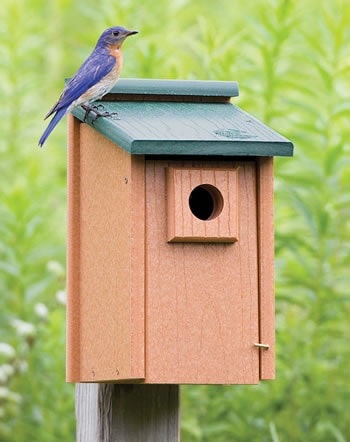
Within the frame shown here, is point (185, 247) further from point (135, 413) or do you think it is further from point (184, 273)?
point (135, 413)

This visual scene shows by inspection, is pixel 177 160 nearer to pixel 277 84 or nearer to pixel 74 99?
pixel 74 99

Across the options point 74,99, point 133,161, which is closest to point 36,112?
point 74,99

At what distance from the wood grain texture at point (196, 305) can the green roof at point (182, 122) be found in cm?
11

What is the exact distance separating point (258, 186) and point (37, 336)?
109 inches

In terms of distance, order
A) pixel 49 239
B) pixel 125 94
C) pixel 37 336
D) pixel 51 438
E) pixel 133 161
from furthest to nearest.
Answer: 1. pixel 49 239
2. pixel 37 336
3. pixel 51 438
4. pixel 125 94
5. pixel 133 161

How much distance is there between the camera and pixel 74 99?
13.8 ft

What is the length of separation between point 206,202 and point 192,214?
22cm

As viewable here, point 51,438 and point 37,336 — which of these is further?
point 37,336

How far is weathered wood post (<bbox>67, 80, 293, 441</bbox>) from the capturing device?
379 cm

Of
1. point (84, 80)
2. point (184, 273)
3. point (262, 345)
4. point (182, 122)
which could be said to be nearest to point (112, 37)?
point (84, 80)

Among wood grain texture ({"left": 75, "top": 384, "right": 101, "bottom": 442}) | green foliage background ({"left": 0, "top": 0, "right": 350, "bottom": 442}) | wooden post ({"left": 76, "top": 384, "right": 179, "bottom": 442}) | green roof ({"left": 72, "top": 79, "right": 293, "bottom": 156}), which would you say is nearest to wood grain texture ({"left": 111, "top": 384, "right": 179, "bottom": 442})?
wooden post ({"left": 76, "top": 384, "right": 179, "bottom": 442})

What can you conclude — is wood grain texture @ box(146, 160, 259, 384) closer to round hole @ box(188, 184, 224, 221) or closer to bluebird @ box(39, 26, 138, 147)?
round hole @ box(188, 184, 224, 221)

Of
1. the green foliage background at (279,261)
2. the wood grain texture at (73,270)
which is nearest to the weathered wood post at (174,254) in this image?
the wood grain texture at (73,270)

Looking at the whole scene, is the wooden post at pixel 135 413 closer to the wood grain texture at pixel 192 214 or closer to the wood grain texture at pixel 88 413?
the wood grain texture at pixel 88 413
